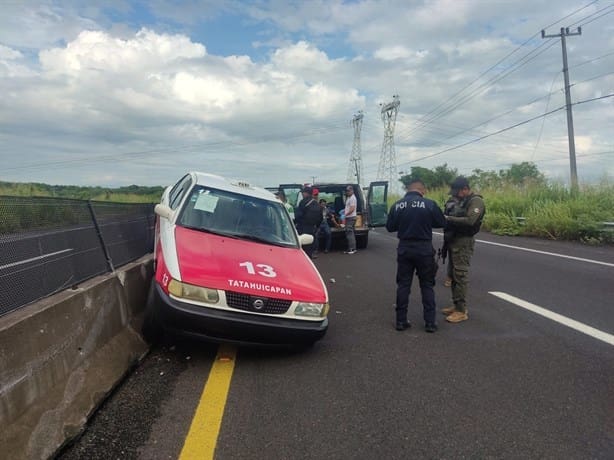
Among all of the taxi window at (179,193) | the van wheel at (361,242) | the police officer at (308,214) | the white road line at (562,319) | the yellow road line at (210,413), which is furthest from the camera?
the van wheel at (361,242)

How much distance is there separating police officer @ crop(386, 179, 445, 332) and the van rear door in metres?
9.09

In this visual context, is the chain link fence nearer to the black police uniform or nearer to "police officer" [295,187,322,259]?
the black police uniform

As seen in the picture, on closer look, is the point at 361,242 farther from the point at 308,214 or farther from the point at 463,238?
the point at 463,238

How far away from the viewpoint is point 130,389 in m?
3.88

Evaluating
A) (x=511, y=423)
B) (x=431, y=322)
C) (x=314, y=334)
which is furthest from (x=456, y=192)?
(x=511, y=423)

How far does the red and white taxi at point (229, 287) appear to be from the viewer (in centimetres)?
428

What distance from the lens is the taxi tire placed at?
14.8 ft

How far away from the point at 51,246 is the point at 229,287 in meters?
1.61

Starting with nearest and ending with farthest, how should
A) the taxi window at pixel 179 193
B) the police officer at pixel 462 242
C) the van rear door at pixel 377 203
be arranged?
the police officer at pixel 462 242 < the taxi window at pixel 179 193 < the van rear door at pixel 377 203

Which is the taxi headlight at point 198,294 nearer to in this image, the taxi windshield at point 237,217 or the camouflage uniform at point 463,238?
the taxi windshield at point 237,217

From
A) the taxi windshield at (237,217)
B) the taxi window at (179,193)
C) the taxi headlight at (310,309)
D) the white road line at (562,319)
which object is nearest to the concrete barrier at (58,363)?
the taxi windshield at (237,217)

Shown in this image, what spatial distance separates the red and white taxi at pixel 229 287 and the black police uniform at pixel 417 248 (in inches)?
46.0

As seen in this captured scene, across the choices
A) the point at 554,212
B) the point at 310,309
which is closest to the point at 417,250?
the point at 310,309

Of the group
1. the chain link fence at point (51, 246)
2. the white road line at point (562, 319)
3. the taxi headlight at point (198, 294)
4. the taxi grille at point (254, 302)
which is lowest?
the white road line at point (562, 319)
